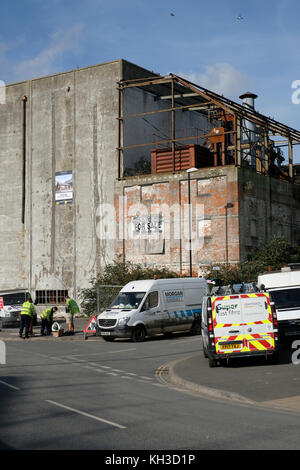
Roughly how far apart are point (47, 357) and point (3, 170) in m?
30.7

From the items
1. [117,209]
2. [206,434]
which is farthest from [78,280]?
[206,434]

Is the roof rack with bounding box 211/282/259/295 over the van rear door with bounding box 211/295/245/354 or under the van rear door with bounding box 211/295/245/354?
over

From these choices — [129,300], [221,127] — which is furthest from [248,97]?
[129,300]

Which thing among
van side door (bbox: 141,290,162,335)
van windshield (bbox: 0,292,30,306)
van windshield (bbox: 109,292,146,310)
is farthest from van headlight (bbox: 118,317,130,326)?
van windshield (bbox: 0,292,30,306)

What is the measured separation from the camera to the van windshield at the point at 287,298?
20.7 meters

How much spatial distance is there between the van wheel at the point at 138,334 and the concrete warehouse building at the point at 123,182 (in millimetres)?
12408

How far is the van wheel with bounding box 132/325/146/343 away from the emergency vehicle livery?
349 inches

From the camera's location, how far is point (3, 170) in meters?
48.5

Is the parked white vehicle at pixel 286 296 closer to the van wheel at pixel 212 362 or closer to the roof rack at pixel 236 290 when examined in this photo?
the roof rack at pixel 236 290

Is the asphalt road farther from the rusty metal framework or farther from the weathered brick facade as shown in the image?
the rusty metal framework

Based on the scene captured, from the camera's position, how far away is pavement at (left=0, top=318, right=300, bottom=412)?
11617 mm

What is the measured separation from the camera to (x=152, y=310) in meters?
25.7

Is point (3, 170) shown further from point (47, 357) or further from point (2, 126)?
point (47, 357)

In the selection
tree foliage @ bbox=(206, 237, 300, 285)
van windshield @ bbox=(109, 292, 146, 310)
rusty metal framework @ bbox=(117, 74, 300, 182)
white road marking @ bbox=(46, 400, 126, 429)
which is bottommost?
white road marking @ bbox=(46, 400, 126, 429)
